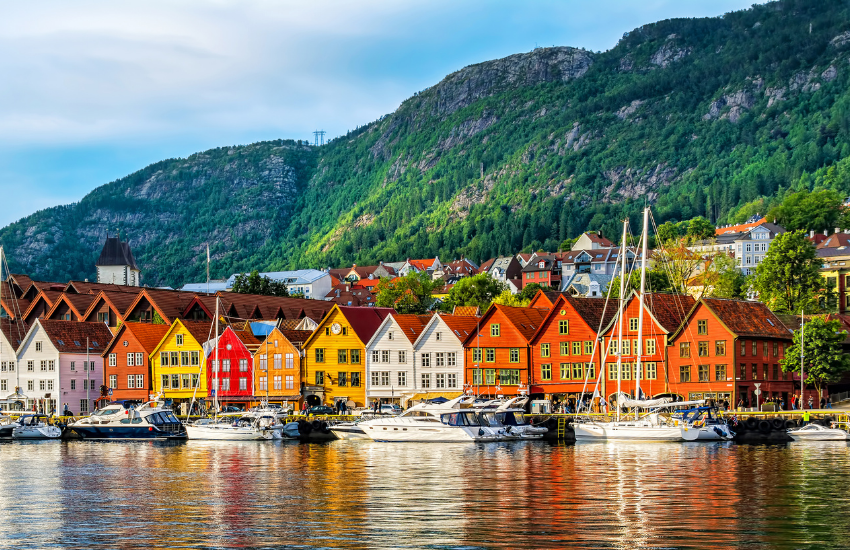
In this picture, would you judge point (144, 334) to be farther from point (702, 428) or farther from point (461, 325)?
point (702, 428)

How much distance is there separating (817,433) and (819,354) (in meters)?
23.4

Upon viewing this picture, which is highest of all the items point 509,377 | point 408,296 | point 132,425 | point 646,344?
point 408,296

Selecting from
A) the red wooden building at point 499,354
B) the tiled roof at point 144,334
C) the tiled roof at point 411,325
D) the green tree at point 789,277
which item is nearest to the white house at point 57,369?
the tiled roof at point 144,334

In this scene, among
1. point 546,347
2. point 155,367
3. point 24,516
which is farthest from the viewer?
point 155,367

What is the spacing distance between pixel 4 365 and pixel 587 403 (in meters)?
74.8

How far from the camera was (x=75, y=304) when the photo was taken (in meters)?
156

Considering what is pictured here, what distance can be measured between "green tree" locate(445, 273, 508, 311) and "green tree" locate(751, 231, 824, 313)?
5080cm

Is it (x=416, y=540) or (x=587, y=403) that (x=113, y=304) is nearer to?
(x=587, y=403)

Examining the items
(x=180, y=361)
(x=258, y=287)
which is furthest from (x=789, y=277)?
(x=258, y=287)

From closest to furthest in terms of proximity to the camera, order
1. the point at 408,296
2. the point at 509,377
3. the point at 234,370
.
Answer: the point at 509,377, the point at 234,370, the point at 408,296

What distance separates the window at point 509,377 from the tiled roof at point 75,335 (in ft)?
175

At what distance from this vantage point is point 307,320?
142 metres

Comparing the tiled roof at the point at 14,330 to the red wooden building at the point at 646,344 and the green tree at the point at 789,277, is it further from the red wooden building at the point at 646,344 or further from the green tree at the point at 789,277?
the green tree at the point at 789,277

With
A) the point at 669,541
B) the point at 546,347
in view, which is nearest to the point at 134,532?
the point at 669,541
